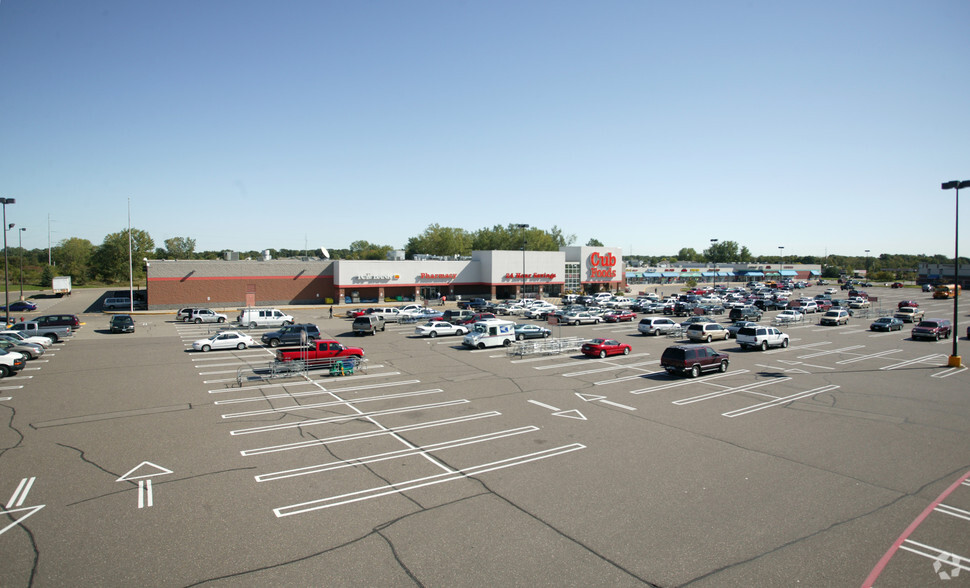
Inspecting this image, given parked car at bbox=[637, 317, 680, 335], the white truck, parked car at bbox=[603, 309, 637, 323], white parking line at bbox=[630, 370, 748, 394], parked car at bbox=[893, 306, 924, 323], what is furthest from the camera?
the white truck

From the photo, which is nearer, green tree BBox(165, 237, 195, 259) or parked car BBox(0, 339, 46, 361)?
parked car BBox(0, 339, 46, 361)

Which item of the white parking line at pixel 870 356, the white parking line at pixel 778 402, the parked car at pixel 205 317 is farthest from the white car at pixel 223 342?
the white parking line at pixel 870 356

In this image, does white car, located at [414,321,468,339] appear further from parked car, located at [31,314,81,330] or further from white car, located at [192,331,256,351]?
parked car, located at [31,314,81,330]

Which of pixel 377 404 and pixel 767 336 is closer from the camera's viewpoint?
pixel 377 404

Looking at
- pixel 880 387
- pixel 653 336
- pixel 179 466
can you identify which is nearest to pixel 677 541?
pixel 179 466

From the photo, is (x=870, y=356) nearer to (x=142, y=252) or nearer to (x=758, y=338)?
(x=758, y=338)

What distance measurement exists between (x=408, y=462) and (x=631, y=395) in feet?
36.1

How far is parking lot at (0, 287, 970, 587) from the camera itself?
27.6ft

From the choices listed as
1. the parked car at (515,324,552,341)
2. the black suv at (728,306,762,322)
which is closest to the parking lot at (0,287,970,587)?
the parked car at (515,324,552,341)

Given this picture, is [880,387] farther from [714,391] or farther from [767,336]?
[767,336]

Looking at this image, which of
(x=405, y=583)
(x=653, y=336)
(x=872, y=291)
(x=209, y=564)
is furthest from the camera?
(x=872, y=291)

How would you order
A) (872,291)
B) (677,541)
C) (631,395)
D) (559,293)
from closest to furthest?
(677,541), (631,395), (559,293), (872,291)

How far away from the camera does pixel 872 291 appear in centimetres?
9712

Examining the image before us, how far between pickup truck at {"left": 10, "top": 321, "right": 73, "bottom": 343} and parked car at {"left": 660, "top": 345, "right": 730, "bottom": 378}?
39.6 meters
